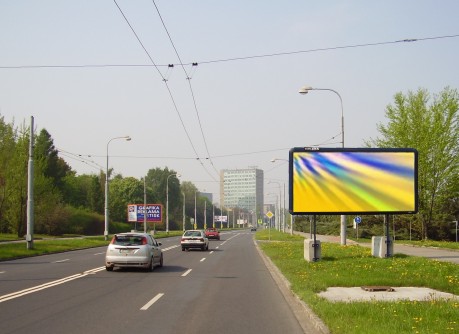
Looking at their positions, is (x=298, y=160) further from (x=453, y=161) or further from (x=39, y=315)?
(x=453, y=161)

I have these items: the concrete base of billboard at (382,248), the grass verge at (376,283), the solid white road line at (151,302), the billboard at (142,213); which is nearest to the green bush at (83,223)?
the billboard at (142,213)

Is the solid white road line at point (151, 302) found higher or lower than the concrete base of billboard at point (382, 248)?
lower

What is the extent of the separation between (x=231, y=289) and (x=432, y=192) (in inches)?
1792

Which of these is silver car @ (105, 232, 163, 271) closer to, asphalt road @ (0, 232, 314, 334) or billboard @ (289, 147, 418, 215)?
asphalt road @ (0, 232, 314, 334)

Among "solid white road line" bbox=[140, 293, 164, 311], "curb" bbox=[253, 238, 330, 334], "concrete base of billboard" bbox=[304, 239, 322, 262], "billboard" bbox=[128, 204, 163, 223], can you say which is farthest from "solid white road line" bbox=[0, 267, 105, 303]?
"billboard" bbox=[128, 204, 163, 223]

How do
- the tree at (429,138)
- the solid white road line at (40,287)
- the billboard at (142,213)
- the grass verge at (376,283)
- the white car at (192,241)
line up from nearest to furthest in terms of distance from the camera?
the grass verge at (376,283) < the solid white road line at (40,287) < the white car at (192,241) < the tree at (429,138) < the billboard at (142,213)

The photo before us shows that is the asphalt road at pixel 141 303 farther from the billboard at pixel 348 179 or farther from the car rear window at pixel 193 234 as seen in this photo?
the car rear window at pixel 193 234

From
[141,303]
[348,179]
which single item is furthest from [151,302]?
[348,179]

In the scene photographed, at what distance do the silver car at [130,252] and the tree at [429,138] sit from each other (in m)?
A: 40.2

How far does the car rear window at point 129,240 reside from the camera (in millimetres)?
20297

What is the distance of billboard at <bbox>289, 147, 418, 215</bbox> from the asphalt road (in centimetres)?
455

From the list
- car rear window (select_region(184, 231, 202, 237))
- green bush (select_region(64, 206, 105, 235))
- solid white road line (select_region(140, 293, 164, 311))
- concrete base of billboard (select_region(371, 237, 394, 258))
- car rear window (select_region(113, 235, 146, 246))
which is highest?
car rear window (select_region(113, 235, 146, 246))

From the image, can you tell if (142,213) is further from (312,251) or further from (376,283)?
(376,283)

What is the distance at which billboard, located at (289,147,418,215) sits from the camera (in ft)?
74.1
